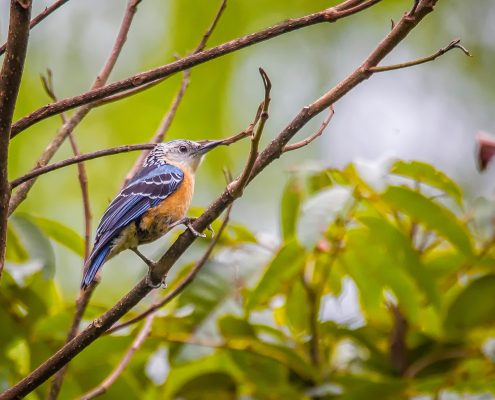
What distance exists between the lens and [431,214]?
3.12m

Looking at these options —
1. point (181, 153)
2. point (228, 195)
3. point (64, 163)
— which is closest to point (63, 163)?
point (64, 163)

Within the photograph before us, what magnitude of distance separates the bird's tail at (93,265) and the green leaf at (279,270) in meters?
0.62

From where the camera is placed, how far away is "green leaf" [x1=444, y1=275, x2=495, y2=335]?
3.29m

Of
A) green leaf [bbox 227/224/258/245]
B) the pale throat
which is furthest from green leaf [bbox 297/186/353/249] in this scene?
the pale throat

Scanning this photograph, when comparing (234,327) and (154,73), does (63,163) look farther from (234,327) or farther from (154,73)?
(234,327)

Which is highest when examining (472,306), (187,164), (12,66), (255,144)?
(12,66)

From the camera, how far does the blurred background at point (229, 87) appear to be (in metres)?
7.45

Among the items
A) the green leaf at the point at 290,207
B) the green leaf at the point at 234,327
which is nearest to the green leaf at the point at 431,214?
the green leaf at the point at 290,207

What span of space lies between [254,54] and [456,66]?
2.47 metres

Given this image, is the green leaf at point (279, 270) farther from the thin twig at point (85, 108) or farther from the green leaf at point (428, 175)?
the thin twig at point (85, 108)

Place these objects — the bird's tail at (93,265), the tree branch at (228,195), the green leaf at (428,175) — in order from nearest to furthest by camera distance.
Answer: the tree branch at (228,195), the bird's tail at (93,265), the green leaf at (428,175)

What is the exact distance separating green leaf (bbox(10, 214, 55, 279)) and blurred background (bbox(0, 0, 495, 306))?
3.11m

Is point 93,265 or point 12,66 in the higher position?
point 12,66

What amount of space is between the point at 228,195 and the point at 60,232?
1.31m
